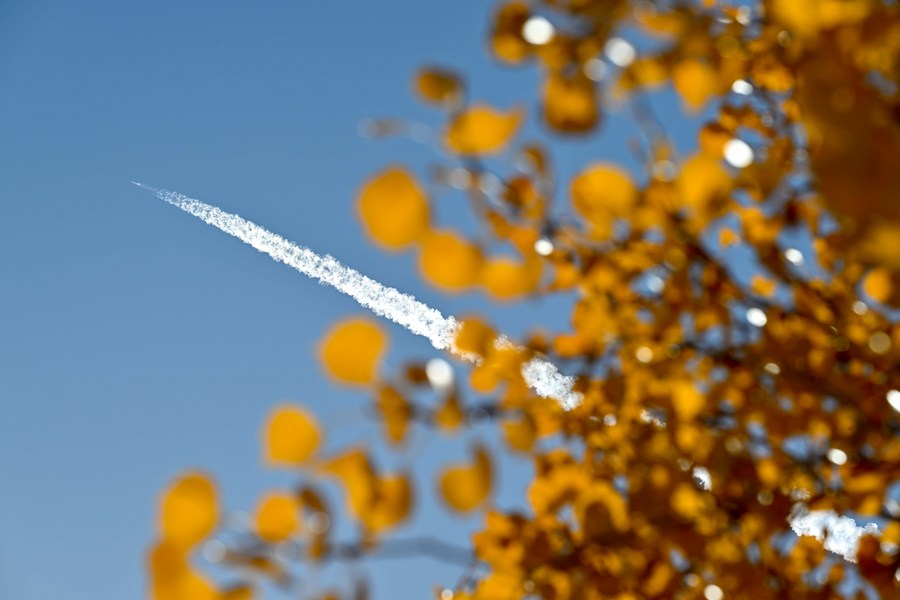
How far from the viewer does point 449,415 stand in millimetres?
568

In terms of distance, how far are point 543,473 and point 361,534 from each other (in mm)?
418

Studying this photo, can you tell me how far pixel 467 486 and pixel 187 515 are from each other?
0.60ft

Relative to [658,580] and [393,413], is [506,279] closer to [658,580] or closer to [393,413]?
[393,413]

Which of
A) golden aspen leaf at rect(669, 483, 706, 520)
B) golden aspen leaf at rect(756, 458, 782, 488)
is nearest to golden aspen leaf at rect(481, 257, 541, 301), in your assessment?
golden aspen leaf at rect(669, 483, 706, 520)

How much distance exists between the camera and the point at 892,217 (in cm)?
39

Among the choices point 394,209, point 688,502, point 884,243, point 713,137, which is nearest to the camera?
point 884,243

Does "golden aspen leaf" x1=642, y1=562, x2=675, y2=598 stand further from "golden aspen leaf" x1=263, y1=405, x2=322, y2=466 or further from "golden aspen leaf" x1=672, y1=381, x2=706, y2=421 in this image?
"golden aspen leaf" x1=263, y1=405, x2=322, y2=466

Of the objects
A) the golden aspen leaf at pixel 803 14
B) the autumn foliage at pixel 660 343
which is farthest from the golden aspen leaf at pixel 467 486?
the golden aspen leaf at pixel 803 14


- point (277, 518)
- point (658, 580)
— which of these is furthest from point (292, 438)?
point (658, 580)

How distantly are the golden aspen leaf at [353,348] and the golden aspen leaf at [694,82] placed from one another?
26 centimetres

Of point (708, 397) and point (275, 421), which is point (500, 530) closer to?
point (708, 397)

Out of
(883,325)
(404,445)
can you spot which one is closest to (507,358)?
(404,445)

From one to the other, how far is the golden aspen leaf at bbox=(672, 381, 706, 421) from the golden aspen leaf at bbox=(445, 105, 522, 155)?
329mm

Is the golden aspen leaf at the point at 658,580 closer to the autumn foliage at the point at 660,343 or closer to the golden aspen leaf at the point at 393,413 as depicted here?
the autumn foliage at the point at 660,343
